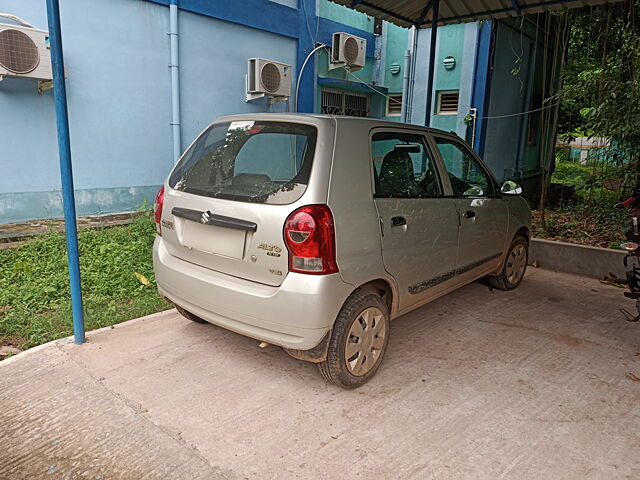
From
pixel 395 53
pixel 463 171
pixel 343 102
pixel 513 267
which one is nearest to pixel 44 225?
pixel 463 171

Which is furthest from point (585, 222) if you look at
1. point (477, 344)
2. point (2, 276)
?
point (2, 276)

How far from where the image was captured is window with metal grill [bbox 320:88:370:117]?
892 centimetres

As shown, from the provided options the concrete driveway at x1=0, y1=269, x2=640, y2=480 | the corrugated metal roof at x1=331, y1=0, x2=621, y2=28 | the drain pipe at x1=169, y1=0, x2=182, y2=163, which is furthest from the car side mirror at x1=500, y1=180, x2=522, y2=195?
the drain pipe at x1=169, y1=0, x2=182, y2=163

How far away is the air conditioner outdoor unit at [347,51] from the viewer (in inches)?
322

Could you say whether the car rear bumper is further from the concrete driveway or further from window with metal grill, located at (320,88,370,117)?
window with metal grill, located at (320,88,370,117)

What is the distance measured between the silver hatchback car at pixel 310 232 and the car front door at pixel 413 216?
11 mm

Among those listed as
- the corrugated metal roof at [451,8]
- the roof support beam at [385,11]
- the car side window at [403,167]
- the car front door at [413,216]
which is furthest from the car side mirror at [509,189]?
the roof support beam at [385,11]

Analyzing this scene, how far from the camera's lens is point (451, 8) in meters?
6.51

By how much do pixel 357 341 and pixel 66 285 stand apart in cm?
313

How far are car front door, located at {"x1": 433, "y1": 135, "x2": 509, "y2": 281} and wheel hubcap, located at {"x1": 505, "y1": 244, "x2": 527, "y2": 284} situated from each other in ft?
1.20

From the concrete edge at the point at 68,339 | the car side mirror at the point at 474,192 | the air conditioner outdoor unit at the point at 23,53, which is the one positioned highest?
the air conditioner outdoor unit at the point at 23,53

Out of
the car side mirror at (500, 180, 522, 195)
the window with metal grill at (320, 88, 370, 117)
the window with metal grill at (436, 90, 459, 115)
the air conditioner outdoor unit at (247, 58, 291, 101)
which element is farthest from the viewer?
the window with metal grill at (436, 90, 459, 115)

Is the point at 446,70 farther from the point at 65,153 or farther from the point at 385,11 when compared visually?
the point at 65,153

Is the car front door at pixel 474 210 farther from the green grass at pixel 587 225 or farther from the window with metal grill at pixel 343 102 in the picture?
the window with metal grill at pixel 343 102
